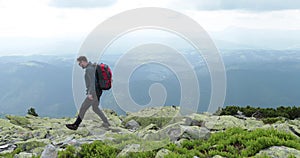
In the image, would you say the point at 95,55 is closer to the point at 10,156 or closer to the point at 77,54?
the point at 77,54

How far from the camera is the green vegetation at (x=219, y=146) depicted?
9.31 metres

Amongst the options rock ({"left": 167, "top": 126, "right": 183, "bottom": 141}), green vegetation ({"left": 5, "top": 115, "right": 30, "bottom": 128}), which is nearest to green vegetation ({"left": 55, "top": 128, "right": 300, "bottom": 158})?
rock ({"left": 167, "top": 126, "right": 183, "bottom": 141})

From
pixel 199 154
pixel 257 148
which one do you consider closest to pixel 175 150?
pixel 199 154

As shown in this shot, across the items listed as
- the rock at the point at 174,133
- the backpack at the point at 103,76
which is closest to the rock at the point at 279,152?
the rock at the point at 174,133

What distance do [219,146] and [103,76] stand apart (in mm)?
6380

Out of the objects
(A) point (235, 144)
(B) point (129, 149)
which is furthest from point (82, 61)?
(A) point (235, 144)

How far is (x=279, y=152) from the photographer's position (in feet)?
28.9

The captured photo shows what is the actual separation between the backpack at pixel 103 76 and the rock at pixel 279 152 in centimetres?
745

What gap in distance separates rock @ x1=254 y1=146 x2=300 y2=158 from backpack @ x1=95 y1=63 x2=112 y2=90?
7449 millimetres

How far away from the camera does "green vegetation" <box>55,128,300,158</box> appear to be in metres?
9.31

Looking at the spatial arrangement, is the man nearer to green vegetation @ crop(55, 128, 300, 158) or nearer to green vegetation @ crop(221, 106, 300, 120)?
green vegetation @ crop(55, 128, 300, 158)

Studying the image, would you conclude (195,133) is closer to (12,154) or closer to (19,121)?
(12,154)

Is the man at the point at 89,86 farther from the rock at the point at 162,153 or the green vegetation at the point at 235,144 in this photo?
the rock at the point at 162,153

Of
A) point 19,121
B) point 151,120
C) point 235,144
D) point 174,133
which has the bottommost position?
point 19,121
